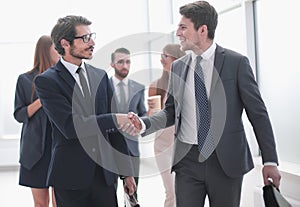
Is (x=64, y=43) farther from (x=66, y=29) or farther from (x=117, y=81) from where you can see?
(x=117, y=81)

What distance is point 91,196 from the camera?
7.27 feet

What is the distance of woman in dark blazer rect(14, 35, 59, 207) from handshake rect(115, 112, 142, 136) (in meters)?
0.77

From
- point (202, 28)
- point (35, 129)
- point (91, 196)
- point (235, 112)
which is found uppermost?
point (202, 28)

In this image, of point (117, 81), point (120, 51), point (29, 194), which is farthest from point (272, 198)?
point (29, 194)

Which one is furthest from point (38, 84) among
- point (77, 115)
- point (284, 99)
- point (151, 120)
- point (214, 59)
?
point (284, 99)

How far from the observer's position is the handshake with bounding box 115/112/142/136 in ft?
7.38

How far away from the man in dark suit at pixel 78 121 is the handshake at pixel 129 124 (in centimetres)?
2

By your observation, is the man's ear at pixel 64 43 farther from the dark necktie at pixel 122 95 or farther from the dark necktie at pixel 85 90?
the dark necktie at pixel 122 95

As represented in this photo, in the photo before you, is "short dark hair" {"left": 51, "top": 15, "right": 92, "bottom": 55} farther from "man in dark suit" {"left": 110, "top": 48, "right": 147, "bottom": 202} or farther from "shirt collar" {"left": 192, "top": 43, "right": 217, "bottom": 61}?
"man in dark suit" {"left": 110, "top": 48, "right": 147, "bottom": 202}

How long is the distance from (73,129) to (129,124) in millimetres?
332

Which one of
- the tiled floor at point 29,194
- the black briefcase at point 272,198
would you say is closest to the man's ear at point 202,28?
the black briefcase at point 272,198

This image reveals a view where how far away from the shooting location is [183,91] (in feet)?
7.63

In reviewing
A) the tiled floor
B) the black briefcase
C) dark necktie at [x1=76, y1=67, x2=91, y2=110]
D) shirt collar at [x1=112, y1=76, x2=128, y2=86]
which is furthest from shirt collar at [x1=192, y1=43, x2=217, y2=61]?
the tiled floor

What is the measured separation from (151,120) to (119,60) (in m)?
1.51
